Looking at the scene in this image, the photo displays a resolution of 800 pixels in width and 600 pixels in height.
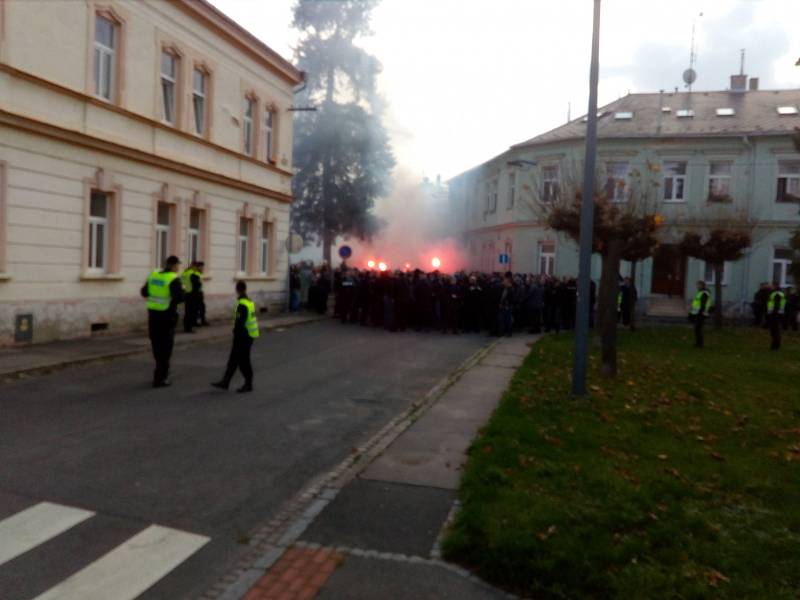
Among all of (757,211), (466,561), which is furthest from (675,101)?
(466,561)

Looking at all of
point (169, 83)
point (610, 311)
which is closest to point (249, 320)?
point (610, 311)

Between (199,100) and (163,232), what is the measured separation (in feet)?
13.9

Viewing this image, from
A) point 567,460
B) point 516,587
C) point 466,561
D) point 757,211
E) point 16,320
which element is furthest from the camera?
point 757,211

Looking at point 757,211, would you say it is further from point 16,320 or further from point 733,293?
point 16,320

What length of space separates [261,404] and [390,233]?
49.4m

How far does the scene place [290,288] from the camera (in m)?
28.2

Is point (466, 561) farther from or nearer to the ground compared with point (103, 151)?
nearer to the ground

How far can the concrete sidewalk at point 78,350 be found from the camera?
12.3 metres

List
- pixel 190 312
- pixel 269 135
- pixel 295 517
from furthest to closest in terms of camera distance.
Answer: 1. pixel 269 135
2. pixel 190 312
3. pixel 295 517

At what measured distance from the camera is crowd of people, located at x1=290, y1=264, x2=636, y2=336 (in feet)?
74.9

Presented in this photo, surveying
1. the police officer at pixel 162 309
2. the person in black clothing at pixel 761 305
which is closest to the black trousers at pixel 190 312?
the police officer at pixel 162 309

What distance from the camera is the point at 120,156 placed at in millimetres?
17734

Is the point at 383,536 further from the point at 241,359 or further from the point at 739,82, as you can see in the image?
the point at 739,82

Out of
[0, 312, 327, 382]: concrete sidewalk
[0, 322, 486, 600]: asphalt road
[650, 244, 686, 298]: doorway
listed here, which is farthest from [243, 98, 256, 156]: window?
[650, 244, 686, 298]: doorway
